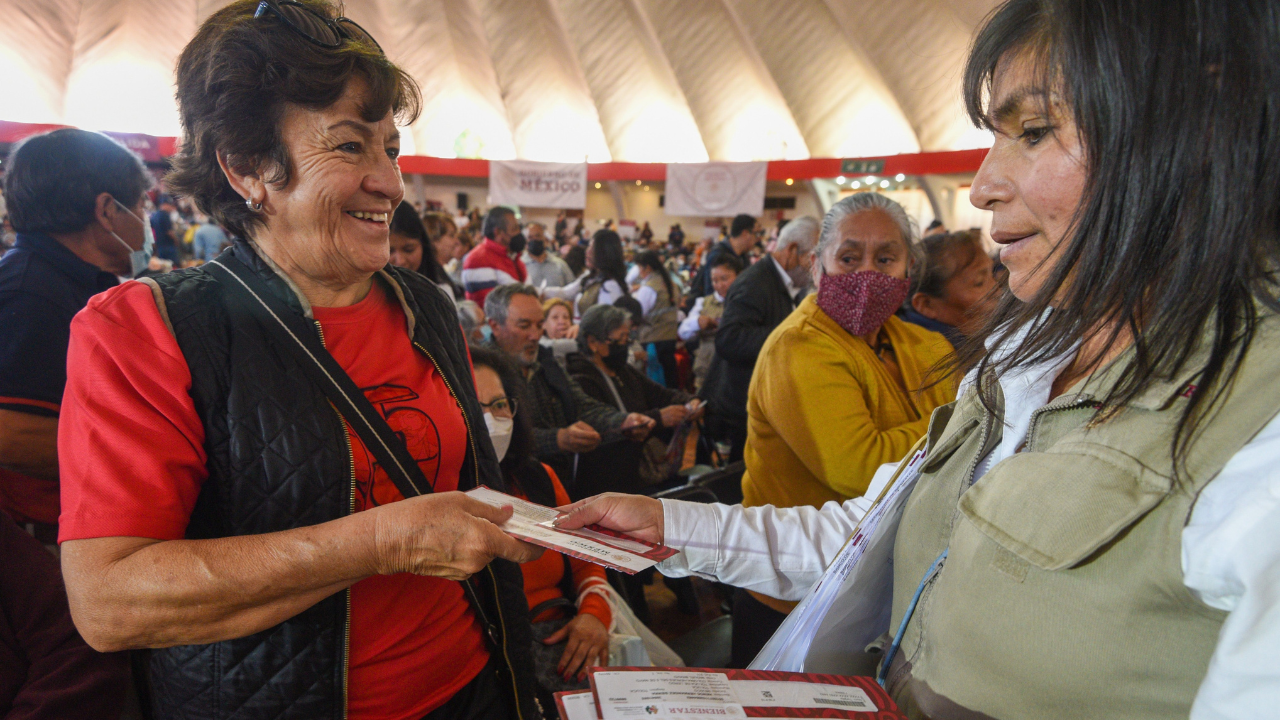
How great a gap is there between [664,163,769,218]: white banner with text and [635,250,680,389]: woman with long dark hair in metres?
4.37

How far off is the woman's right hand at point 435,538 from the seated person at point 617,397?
2.37m

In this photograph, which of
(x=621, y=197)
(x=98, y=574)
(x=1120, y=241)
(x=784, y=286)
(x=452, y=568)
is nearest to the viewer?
(x=1120, y=241)

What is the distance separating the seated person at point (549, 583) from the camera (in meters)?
2.13

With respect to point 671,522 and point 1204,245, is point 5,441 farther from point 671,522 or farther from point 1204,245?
point 1204,245

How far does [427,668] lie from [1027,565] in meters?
1.12

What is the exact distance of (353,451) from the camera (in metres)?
1.29

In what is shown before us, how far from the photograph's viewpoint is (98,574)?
1.04 meters

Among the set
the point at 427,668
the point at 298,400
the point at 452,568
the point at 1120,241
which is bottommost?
the point at 427,668

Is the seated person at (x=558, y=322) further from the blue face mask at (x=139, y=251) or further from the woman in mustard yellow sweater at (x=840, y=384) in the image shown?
the woman in mustard yellow sweater at (x=840, y=384)

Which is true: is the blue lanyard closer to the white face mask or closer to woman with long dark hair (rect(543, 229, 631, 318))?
the white face mask

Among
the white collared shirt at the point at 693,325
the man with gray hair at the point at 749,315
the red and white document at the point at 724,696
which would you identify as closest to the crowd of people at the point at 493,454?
the red and white document at the point at 724,696

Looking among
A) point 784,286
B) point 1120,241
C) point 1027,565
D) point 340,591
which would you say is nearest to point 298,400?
point 340,591

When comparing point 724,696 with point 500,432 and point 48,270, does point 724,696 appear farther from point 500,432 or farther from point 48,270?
point 48,270

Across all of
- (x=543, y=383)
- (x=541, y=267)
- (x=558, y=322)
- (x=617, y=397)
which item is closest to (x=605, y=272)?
(x=558, y=322)
